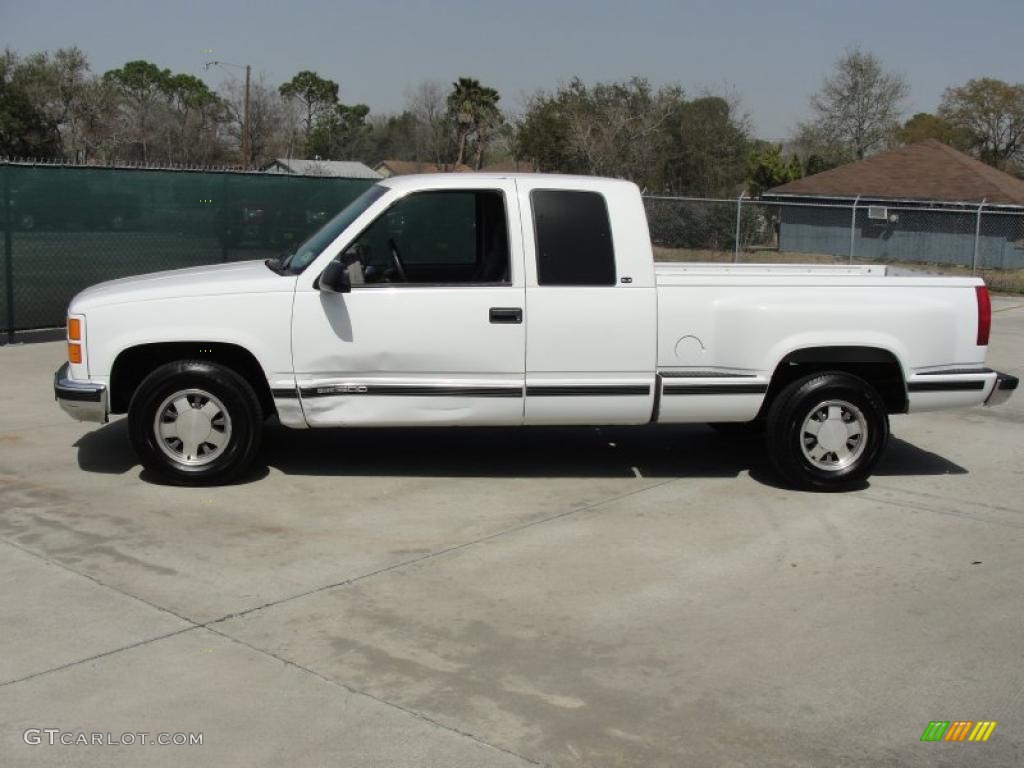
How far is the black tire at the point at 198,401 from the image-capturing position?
23.0 feet

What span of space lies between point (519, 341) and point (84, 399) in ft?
8.92

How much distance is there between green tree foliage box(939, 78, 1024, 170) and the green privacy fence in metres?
60.7


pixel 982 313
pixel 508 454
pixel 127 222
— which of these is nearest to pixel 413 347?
pixel 508 454

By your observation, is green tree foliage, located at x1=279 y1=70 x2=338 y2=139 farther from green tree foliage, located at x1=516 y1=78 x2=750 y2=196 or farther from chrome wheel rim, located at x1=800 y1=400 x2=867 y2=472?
chrome wheel rim, located at x1=800 y1=400 x2=867 y2=472

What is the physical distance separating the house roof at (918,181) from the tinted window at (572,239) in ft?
110

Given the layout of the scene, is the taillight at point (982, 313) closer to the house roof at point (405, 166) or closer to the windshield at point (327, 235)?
the windshield at point (327, 235)

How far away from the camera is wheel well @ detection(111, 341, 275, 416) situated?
712cm

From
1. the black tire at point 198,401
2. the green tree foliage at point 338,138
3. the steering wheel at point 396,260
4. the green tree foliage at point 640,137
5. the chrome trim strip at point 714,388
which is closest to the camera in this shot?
the black tire at point 198,401

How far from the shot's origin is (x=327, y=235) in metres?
7.34

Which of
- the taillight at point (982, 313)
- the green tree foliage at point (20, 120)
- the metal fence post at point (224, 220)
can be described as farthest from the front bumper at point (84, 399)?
the green tree foliage at point (20, 120)

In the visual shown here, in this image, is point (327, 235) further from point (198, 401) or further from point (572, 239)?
point (572, 239)

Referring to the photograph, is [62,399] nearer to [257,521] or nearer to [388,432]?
[257,521]

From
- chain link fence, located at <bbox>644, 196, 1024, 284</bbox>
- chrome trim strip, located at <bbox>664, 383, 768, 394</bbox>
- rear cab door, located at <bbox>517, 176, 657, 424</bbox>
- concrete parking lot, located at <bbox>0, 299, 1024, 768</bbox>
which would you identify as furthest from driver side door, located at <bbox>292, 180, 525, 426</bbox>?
chain link fence, located at <bbox>644, 196, 1024, 284</bbox>

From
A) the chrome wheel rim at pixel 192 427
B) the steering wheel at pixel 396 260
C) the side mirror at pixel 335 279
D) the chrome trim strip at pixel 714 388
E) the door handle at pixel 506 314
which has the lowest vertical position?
the chrome wheel rim at pixel 192 427
